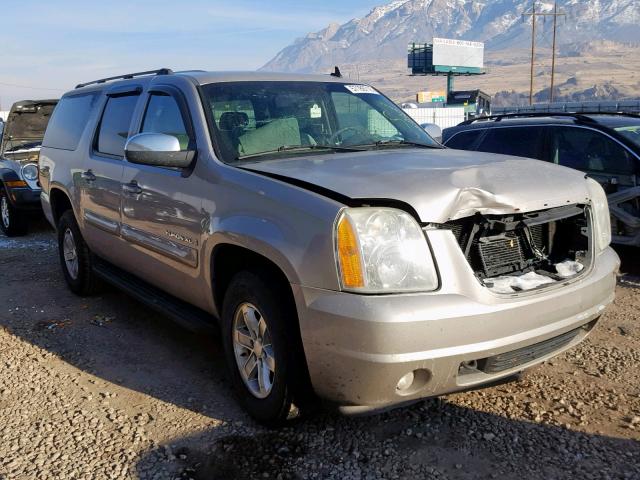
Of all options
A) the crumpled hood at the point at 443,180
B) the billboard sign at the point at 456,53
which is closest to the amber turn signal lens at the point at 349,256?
the crumpled hood at the point at 443,180

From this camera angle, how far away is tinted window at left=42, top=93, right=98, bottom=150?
5.76m

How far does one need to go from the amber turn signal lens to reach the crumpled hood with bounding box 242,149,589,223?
17cm

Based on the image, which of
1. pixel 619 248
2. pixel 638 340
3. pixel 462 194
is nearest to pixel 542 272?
pixel 462 194

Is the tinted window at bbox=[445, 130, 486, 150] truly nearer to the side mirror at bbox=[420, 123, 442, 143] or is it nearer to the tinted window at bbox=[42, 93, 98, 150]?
the side mirror at bbox=[420, 123, 442, 143]

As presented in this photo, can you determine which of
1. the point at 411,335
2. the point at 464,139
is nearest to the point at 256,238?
the point at 411,335

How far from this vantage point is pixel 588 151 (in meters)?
6.83

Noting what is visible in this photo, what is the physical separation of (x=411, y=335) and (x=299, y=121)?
2.01 metres

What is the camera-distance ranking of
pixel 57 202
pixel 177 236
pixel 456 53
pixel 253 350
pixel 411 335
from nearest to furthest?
1. pixel 411 335
2. pixel 253 350
3. pixel 177 236
4. pixel 57 202
5. pixel 456 53

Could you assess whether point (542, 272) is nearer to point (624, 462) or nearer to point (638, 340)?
point (624, 462)

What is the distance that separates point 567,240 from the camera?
352 centimetres

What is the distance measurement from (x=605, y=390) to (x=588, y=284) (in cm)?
89

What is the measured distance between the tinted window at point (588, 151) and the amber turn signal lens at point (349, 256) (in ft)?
15.7

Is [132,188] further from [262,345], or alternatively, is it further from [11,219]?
[11,219]

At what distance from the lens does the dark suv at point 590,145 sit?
6434 millimetres
